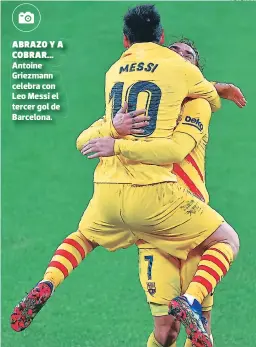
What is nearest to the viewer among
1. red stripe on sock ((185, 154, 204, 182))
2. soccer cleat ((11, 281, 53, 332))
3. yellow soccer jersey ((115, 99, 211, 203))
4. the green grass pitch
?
yellow soccer jersey ((115, 99, 211, 203))

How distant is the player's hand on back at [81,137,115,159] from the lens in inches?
199

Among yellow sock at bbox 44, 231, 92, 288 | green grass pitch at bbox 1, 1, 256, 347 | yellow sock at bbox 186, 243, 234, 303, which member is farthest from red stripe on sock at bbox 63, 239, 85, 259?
green grass pitch at bbox 1, 1, 256, 347

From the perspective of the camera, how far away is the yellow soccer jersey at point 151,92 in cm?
508

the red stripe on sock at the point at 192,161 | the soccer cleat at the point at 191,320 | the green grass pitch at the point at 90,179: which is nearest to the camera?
the soccer cleat at the point at 191,320

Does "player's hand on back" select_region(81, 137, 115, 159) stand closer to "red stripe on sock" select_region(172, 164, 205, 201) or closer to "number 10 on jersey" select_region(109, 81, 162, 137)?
"number 10 on jersey" select_region(109, 81, 162, 137)

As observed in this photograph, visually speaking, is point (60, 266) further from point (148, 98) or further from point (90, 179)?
point (90, 179)

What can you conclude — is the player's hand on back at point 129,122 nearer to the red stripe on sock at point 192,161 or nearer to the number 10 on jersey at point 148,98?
the number 10 on jersey at point 148,98

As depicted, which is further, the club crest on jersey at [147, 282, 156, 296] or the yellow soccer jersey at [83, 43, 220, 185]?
the club crest on jersey at [147, 282, 156, 296]

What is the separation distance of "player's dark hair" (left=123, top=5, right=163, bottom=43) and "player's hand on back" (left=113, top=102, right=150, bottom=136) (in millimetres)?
353

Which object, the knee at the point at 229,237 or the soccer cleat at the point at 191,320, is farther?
the knee at the point at 229,237

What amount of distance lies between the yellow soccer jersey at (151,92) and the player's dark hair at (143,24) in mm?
50

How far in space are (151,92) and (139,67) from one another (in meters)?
0.14

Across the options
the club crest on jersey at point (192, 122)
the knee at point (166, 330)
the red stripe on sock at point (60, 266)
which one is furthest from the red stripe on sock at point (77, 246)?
the club crest on jersey at point (192, 122)

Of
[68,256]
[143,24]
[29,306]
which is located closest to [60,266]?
[68,256]
